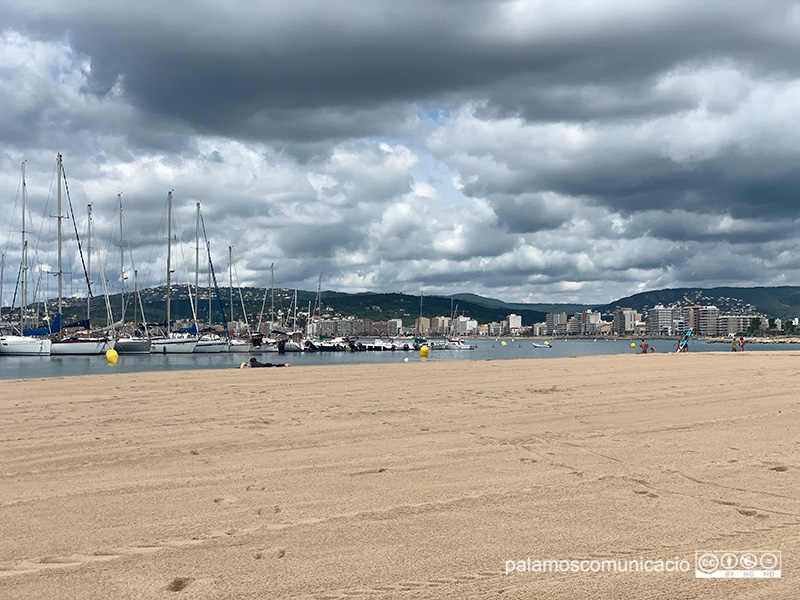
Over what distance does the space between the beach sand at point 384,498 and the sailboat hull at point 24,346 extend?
209ft

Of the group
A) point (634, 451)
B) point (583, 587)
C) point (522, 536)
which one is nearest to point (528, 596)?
point (583, 587)

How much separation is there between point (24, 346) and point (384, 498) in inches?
2888

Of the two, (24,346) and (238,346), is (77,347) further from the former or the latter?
(238,346)

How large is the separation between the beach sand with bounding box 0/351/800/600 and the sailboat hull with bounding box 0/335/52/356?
63.8 m

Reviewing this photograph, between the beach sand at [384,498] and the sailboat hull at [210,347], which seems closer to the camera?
the beach sand at [384,498]

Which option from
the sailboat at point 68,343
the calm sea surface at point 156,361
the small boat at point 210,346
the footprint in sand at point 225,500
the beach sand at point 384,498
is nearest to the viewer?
the beach sand at point 384,498

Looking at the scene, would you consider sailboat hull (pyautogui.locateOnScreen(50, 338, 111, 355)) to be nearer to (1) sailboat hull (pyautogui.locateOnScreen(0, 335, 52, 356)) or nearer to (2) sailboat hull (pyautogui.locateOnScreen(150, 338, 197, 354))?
(1) sailboat hull (pyautogui.locateOnScreen(0, 335, 52, 356))

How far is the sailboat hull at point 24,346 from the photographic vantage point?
67438 mm

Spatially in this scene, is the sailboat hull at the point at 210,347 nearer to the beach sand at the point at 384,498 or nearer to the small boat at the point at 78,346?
the small boat at the point at 78,346

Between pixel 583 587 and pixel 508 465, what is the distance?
10.7 feet

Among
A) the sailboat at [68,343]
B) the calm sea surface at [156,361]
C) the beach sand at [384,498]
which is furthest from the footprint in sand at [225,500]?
the sailboat at [68,343]

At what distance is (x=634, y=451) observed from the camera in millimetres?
8305

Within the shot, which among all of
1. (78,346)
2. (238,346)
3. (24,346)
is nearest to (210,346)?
(238,346)

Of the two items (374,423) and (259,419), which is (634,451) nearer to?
(374,423)
